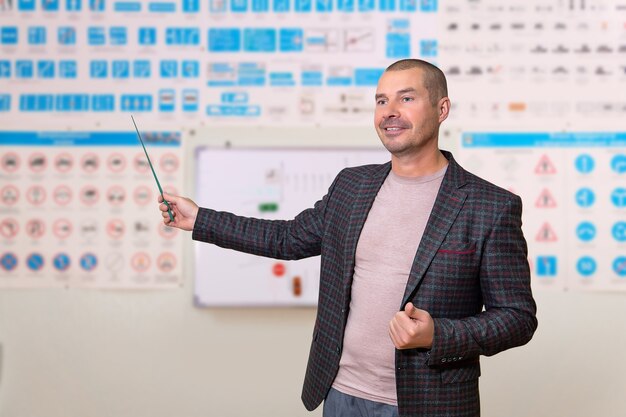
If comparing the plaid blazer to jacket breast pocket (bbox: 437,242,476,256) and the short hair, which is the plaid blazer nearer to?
jacket breast pocket (bbox: 437,242,476,256)

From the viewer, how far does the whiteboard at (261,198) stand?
8.45ft

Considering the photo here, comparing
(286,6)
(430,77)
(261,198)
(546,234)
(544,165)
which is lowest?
(546,234)

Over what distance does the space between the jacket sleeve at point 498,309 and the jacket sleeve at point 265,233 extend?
49 cm

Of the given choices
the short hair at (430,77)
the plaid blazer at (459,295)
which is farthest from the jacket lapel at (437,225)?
the short hair at (430,77)

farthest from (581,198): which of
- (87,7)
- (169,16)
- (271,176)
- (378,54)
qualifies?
(87,7)

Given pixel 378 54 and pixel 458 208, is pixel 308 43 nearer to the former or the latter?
pixel 378 54

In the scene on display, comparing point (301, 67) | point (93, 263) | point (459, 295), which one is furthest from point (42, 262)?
point (459, 295)

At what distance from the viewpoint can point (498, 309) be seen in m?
1.36

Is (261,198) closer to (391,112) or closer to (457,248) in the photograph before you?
(391,112)

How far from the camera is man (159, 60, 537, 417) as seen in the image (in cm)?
135

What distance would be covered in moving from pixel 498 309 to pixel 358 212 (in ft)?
1.36

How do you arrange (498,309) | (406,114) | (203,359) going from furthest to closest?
(203,359) < (406,114) < (498,309)

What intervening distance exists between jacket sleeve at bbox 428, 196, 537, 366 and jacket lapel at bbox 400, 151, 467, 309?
0.10 metres

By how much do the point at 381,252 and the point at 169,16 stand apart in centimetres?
170
